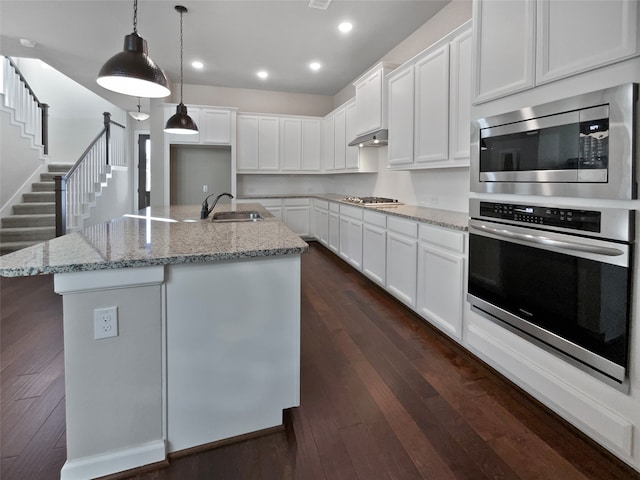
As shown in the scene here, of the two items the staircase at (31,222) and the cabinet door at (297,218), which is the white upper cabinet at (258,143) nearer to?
the cabinet door at (297,218)

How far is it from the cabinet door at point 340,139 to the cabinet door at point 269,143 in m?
1.12

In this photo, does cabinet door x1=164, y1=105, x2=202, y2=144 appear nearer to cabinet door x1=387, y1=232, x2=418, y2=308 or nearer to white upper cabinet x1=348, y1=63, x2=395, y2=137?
white upper cabinet x1=348, y1=63, x2=395, y2=137

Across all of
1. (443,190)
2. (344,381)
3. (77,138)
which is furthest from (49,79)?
(344,381)

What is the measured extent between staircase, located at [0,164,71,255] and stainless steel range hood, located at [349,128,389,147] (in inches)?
186

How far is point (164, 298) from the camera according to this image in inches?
55.3

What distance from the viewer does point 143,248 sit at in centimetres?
150

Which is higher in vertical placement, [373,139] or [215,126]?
[215,126]

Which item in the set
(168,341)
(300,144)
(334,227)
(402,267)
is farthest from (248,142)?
(168,341)

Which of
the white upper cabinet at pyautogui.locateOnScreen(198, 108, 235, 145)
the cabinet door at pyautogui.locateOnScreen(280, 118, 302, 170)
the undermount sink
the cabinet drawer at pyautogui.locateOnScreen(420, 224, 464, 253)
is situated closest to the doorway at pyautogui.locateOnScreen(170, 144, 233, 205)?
the white upper cabinet at pyautogui.locateOnScreen(198, 108, 235, 145)

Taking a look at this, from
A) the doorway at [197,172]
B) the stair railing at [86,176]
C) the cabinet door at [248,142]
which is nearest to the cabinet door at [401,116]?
the cabinet door at [248,142]

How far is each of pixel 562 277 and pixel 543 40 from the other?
112 centimetres

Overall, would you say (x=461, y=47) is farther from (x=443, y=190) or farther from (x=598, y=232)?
(x=598, y=232)

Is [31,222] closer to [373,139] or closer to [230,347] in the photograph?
[373,139]

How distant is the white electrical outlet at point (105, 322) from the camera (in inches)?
51.1
